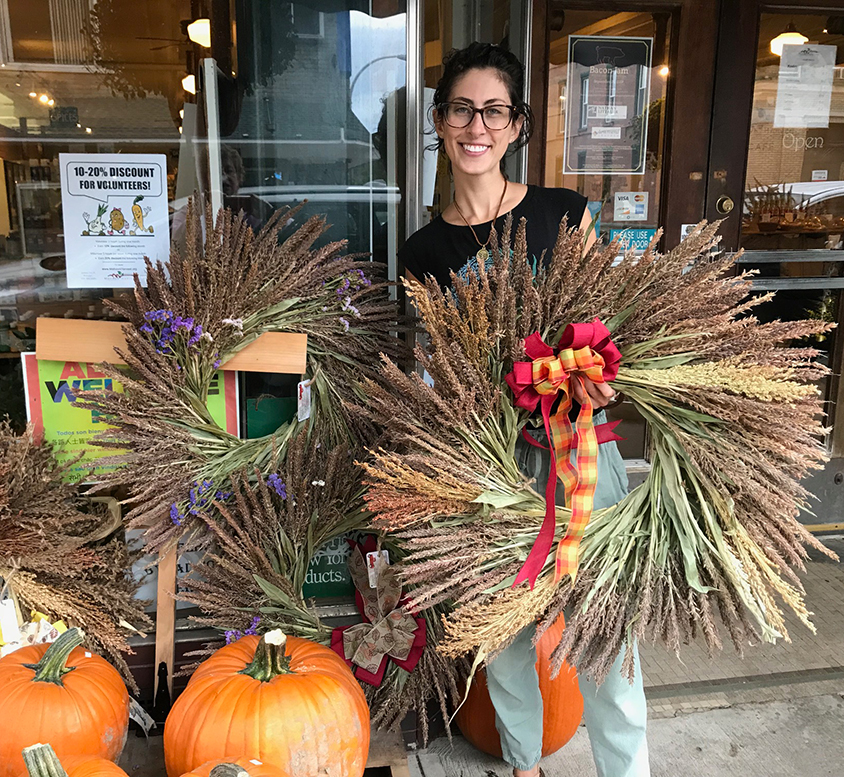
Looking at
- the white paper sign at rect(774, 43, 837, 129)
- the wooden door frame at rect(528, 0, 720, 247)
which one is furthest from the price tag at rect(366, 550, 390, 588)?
the white paper sign at rect(774, 43, 837, 129)

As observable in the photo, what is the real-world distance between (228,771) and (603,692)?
89 cm

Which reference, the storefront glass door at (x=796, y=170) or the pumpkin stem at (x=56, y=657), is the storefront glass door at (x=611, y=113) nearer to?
the storefront glass door at (x=796, y=170)

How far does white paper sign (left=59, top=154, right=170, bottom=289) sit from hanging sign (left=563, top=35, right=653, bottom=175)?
160 cm

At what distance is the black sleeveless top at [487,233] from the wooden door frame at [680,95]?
1.04 meters

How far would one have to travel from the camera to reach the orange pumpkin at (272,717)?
4.85 feet

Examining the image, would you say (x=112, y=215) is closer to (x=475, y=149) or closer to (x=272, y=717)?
(x=475, y=149)

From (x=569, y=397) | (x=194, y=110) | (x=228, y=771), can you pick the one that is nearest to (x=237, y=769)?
(x=228, y=771)

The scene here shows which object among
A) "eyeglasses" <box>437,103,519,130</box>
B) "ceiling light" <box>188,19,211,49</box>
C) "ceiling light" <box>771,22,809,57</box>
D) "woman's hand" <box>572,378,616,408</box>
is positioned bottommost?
"woman's hand" <box>572,378,616,408</box>

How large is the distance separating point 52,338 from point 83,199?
1.91ft

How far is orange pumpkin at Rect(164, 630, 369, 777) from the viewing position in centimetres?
148

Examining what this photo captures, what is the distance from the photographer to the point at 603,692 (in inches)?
66.3

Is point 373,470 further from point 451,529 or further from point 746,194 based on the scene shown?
point 746,194

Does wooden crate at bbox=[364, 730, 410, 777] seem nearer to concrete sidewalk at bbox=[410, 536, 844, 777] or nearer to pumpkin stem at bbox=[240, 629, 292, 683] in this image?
concrete sidewalk at bbox=[410, 536, 844, 777]

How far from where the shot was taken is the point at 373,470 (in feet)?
4.76
